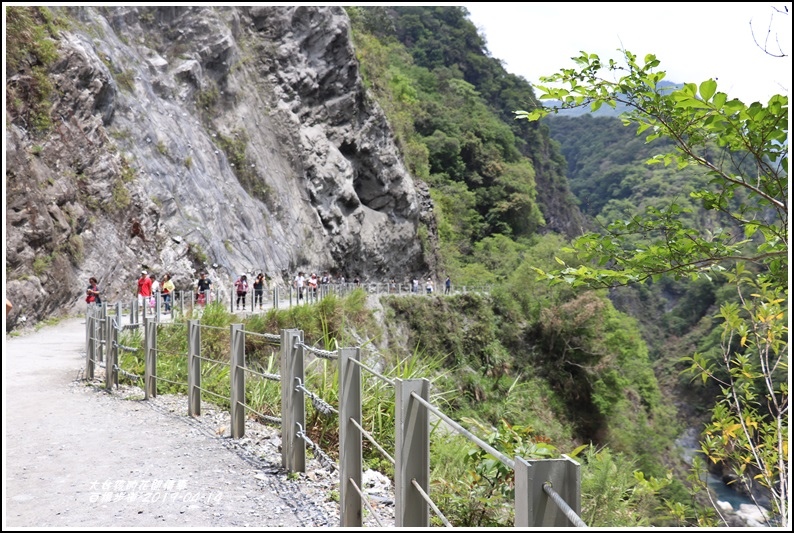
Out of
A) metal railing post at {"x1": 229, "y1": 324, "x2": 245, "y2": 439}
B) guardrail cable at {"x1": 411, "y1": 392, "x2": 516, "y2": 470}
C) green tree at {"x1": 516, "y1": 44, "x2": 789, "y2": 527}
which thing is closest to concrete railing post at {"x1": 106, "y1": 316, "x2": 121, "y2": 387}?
metal railing post at {"x1": 229, "y1": 324, "x2": 245, "y2": 439}

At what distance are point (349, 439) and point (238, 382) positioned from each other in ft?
9.07

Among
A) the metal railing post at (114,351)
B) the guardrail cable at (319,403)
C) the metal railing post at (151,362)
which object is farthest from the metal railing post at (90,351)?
the guardrail cable at (319,403)

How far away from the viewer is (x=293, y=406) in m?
5.93

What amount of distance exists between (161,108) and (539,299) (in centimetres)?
2249

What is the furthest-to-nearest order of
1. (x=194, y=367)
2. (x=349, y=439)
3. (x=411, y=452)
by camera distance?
(x=194, y=367), (x=349, y=439), (x=411, y=452)

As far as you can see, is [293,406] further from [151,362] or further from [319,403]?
[151,362]

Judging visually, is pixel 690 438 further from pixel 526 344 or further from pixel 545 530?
pixel 545 530

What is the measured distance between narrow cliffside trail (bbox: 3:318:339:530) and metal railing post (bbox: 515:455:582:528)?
3.19m

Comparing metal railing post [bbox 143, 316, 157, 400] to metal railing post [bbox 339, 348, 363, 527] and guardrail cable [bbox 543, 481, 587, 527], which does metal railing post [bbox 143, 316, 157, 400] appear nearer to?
metal railing post [bbox 339, 348, 363, 527]

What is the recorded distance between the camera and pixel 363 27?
5872 centimetres

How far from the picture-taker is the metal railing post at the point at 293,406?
19.5 feet

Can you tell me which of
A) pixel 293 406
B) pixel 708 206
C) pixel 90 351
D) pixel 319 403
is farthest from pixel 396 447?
pixel 90 351

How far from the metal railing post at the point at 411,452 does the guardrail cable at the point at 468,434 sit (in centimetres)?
5

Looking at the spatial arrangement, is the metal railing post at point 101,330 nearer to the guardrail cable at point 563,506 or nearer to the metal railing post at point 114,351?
the metal railing post at point 114,351
